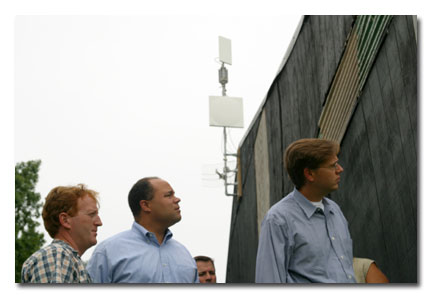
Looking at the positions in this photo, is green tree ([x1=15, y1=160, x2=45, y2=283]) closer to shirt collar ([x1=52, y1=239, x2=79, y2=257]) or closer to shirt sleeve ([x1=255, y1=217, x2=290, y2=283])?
shirt collar ([x1=52, y1=239, x2=79, y2=257])

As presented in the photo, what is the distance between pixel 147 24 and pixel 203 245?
3.57 feet

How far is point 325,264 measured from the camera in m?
2.09

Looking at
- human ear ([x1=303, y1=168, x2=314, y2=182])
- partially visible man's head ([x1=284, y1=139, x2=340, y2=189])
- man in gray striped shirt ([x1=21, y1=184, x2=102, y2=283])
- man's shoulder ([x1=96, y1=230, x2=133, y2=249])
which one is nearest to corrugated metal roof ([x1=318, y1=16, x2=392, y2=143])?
partially visible man's head ([x1=284, y1=139, x2=340, y2=189])

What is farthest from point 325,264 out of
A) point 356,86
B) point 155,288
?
point 356,86

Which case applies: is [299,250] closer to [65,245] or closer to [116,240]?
[116,240]

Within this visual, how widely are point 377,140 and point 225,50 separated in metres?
0.94

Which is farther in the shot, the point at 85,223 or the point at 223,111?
the point at 223,111

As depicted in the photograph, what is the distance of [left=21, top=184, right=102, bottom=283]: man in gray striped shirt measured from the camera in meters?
1.86

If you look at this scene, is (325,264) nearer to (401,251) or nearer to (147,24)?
(401,251)

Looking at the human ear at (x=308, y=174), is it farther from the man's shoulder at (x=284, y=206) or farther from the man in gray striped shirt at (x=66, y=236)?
the man in gray striped shirt at (x=66, y=236)

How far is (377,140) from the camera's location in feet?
8.61

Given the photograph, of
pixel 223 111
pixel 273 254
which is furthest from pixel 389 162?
pixel 223 111

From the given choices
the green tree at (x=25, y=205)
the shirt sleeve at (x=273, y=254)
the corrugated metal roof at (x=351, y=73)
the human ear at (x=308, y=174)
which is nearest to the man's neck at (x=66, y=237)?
the green tree at (x=25, y=205)

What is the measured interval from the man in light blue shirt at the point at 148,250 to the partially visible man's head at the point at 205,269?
0.32m
